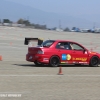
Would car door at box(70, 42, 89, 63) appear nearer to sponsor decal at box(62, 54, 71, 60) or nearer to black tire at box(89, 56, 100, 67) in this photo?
sponsor decal at box(62, 54, 71, 60)

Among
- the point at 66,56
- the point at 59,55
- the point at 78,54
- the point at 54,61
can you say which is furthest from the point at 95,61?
the point at 54,61

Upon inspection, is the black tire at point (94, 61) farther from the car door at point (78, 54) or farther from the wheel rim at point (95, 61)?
the car door at point (78, 54)

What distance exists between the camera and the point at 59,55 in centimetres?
2022

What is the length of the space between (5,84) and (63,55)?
25.7ft

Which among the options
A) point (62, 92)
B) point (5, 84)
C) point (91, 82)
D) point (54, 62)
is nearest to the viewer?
point (62, 92)

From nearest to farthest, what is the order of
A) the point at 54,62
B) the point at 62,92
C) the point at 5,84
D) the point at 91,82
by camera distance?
the point at 62,92 → the point at 5,84 → the point at 91,82 → the point at 54,62

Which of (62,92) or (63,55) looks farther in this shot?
(63,55)

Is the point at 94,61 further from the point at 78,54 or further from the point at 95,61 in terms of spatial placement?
the point at 78,54

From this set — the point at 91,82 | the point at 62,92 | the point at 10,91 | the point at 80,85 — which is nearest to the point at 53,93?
the point at 62,92

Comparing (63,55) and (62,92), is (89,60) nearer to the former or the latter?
(63,55)

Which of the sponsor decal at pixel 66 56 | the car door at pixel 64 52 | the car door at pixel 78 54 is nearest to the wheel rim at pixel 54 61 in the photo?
the car door at pixel 64 52

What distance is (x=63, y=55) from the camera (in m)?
20.4

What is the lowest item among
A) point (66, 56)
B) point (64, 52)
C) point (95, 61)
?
point (95, 61)

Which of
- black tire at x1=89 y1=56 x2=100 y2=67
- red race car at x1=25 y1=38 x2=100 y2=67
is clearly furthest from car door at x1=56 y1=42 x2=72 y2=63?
black tire at x1=89 y1=56 x2=100 y2=67
